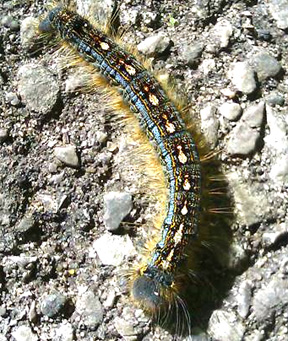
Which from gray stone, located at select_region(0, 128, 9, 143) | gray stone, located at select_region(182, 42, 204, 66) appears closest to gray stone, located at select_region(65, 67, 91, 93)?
gray stone, located at select_region(0, 128, 9, 143)

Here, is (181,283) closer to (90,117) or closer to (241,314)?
(241,314)

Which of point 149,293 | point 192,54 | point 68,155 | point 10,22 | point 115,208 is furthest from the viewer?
point 10,22

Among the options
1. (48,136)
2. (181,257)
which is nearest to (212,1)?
(48,136)

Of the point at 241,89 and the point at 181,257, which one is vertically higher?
the point at 241,89

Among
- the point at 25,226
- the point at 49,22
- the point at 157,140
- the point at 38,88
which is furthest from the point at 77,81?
the point at 25,226

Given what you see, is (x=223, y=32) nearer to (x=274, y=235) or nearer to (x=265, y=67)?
(x=265, y=67)

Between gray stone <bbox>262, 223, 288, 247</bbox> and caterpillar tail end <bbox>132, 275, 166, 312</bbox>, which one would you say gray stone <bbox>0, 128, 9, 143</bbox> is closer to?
caterpillar tail end <bbox>132, 275, 166, 312</bbox>

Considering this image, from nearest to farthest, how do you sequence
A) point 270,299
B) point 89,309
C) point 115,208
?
point 270,299 → point 89,309 → point 115,208
